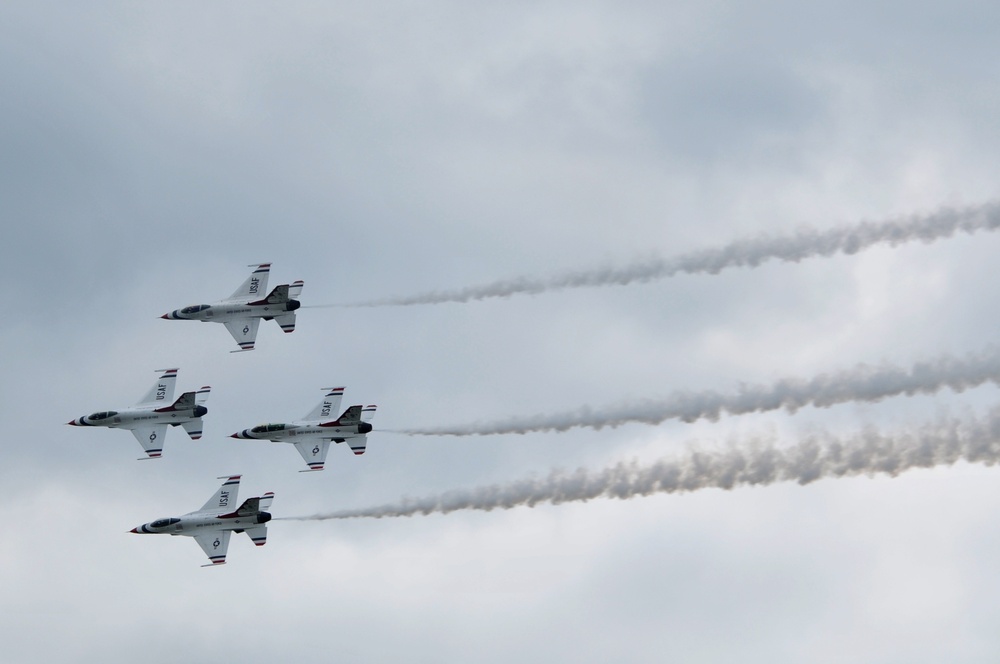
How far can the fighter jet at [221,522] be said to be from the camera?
278ft

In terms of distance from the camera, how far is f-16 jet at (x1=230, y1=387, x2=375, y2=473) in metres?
85.2

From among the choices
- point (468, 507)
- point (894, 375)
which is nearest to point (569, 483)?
point (468, 507)

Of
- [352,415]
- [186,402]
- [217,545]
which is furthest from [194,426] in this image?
[352,415]

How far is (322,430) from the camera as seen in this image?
8631cm

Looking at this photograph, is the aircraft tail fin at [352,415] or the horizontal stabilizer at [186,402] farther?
the horizontal stabilizer at [186,402]

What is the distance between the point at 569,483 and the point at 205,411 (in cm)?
2402

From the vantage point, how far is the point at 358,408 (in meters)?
85.4

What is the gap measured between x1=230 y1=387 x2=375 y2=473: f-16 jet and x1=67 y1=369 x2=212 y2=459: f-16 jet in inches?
119

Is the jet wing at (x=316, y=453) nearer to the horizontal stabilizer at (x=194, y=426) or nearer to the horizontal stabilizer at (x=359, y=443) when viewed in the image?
the horizontal stabilizer at (x=359, y=443)

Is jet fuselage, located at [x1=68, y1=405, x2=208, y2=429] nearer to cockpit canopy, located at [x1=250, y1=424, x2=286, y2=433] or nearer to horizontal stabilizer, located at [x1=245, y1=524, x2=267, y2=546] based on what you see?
cockpit canopy, located at [x1=250, y1=424, x2=286, y2=433]

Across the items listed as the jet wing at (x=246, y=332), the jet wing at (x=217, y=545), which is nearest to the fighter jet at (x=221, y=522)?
the jet wing at (x=217, y=545)

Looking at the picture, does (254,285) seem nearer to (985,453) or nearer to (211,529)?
(211,529)

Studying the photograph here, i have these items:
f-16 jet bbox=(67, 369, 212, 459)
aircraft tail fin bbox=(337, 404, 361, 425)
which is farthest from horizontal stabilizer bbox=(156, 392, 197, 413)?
aircraft tail fin bbox=(337, 404, 361, 425)

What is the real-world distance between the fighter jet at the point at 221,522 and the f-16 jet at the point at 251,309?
25.1ft
